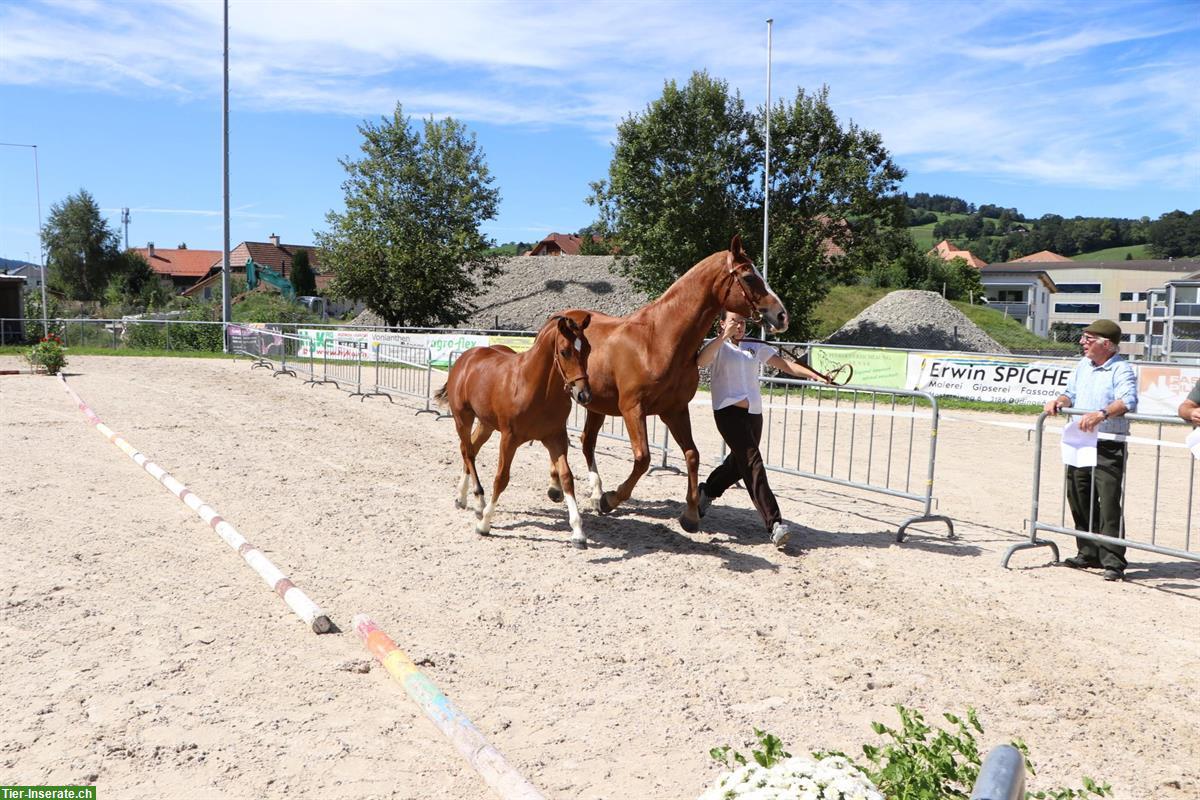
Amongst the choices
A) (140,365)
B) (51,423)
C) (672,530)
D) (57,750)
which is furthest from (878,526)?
(140,365)

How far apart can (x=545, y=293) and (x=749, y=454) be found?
44.9m

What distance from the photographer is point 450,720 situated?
11.9ft

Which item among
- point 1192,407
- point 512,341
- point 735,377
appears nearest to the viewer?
point 1192,407

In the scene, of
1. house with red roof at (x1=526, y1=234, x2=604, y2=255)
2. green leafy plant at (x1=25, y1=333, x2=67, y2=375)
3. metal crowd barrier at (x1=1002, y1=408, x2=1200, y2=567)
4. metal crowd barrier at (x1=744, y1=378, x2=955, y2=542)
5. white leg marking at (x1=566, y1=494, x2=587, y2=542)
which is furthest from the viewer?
house with red roof at (x1=526, y1=234, x2=604, y2=255)

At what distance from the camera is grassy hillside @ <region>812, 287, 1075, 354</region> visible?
4634cm

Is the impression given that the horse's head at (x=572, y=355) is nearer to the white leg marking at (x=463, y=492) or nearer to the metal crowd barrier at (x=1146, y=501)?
the white leg marking at (x=463, y=492)

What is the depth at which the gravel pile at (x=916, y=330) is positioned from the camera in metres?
36.7

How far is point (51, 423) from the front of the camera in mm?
13352

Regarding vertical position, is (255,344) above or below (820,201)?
below

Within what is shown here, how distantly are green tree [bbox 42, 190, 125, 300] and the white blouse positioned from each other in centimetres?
6723

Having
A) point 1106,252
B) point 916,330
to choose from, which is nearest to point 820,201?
point 916,330

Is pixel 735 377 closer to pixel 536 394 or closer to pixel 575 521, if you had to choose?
pixel 536 394

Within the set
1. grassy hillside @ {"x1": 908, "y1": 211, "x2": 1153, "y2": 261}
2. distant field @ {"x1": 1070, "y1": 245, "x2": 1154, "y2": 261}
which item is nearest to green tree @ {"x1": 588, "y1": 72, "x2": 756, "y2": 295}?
grassy hillside @ {"x1": 908, "y1": 211, "x2": 1153, "y2": 261}

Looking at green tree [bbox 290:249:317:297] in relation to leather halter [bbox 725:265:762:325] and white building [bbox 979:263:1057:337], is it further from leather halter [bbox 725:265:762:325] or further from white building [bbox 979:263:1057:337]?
leather halter [bbox 725:265:762:325]
